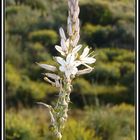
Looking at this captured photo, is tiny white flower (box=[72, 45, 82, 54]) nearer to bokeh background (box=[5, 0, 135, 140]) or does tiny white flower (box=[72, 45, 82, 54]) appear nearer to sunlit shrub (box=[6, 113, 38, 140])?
bokeh background (box=[5, 0, 135, 140])

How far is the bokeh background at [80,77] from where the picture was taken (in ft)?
35.5

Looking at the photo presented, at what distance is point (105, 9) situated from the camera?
59.7 ft

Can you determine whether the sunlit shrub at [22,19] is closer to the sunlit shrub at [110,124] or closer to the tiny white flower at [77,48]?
the sunlit shrub at [110,124]

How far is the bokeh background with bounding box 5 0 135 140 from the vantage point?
35.5 feet

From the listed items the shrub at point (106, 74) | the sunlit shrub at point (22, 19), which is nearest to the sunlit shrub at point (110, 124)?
the shrub at point (106, 74)

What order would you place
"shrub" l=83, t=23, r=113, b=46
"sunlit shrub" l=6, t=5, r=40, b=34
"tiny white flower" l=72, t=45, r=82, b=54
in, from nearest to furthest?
"tiny white flower" l=72, t=45, r=82, b=54 → "shrub" l=83, t=23, r=113, b=46 → "sunlit shrub" l=6, t=5, r=40, b=34

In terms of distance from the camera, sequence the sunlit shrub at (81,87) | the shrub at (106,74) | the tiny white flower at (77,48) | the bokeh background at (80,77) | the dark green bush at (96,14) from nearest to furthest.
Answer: the tiny white flower at (77,48)
the bokeh background at (80,77)
the sunlit shrub at (81,87)
the shrub at (106,74)
the dark green bush at (96,14)

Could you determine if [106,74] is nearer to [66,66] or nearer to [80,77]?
[80,77]

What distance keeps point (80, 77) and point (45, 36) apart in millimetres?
2436

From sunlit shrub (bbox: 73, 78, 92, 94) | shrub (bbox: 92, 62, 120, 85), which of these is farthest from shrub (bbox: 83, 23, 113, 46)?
sunlit shrub (bbox: 73, 78, 92, 94)

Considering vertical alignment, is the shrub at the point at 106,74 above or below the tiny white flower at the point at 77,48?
below

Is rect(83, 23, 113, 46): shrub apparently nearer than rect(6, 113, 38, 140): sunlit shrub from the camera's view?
No

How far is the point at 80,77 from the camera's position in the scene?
579 inches

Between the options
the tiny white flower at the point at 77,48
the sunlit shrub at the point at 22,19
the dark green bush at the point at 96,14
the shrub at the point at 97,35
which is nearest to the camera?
the tiny white flower at the point at 77,48
